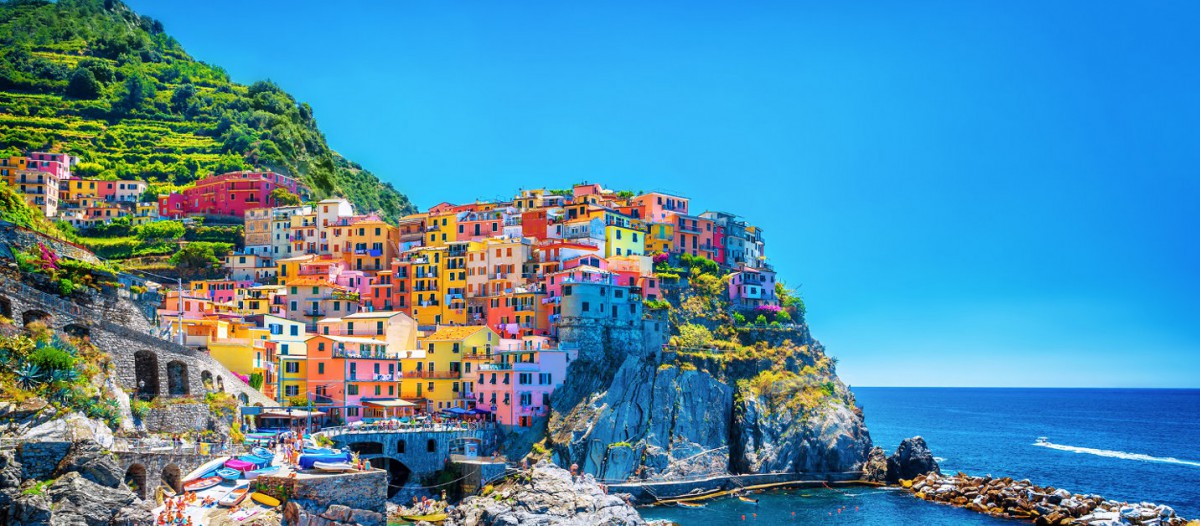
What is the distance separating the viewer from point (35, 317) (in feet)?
159

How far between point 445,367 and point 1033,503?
1697 inches

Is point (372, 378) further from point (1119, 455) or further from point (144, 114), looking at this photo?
point (144, 114)

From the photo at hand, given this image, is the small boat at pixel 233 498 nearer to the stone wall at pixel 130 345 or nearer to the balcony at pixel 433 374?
the stone wall at pixel 130 345

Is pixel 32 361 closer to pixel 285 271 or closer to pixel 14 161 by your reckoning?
pixel 285 271

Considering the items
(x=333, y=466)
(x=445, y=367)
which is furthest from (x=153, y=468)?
(x=445, y=367)

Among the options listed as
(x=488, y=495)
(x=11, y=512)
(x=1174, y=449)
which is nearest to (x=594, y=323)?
(x=488, y=495)

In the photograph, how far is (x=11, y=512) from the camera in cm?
3772

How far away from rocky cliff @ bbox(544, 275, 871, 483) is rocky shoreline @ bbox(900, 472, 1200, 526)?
708 centimetres

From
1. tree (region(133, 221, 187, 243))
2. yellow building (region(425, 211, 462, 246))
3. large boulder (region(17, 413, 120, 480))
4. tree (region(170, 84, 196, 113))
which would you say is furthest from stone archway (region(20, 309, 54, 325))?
tree (region(170, 84, 196, 113))

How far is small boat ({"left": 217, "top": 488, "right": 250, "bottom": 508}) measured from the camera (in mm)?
44125

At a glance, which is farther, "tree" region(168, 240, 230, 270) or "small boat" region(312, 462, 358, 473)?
"tree" region(168, 240, 230, 270)

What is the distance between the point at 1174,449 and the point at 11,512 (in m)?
126

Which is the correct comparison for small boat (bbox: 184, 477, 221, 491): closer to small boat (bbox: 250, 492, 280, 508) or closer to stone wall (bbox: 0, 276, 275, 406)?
small boat (bbox: 250, 492, 280, 508)

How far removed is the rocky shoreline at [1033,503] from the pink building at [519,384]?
2960 centimetres
